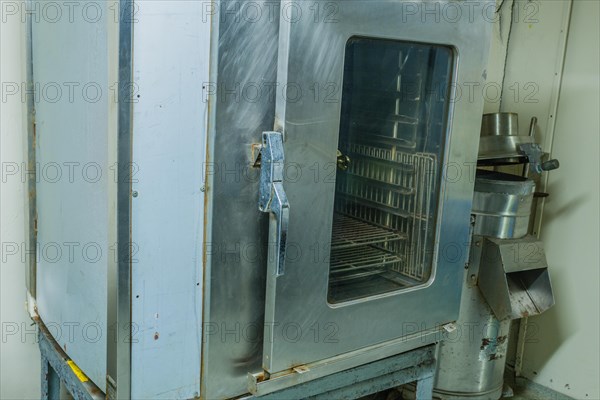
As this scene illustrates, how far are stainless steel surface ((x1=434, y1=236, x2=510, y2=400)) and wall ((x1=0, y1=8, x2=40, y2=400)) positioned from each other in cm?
140

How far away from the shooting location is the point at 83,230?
4.05 feet

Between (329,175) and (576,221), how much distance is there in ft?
5.38

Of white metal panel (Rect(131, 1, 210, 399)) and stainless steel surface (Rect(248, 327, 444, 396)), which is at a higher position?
white metal panel (Rect(131, 1, 210, 399))

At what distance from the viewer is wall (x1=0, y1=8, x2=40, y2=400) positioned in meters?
1.57

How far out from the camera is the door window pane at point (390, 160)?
1.37m

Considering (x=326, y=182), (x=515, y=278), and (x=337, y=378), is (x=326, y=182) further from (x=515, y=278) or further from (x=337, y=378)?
(x=515, y=278)

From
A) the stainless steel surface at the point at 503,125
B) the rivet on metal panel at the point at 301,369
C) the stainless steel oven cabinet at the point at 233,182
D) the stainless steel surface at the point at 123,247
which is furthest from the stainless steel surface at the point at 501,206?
the stainless steel surface at the point at 123,247

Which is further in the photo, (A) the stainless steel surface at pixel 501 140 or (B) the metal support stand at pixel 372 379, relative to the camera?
(A) the stainless steel surface at pixel 501 140

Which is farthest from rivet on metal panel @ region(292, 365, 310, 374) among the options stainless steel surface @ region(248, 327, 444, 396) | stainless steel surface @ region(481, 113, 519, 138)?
stainless steel surface @ region(481, 113, 519, 138)

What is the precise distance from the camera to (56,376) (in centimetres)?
160

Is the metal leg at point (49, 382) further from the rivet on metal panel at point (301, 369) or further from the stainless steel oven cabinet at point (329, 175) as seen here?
the rivet on metal panel at point (301, 369)

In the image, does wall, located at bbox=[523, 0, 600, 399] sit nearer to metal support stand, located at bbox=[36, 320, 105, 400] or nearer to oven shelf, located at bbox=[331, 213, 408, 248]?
oven shelf, located at bbox=[331, 213, 408, 248]

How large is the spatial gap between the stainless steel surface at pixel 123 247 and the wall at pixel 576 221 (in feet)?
6.33

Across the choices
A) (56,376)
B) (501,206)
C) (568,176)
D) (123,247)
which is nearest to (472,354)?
(501,206)
